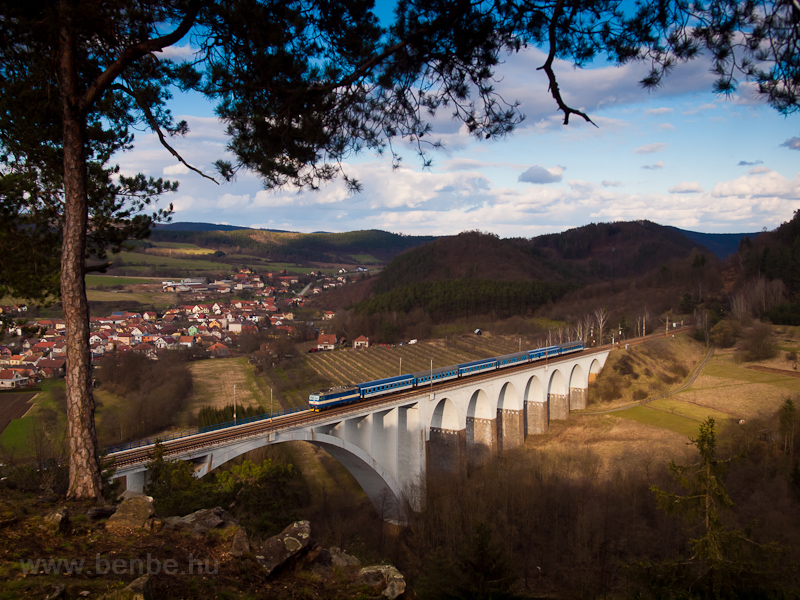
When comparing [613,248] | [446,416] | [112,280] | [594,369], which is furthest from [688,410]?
[613,248]

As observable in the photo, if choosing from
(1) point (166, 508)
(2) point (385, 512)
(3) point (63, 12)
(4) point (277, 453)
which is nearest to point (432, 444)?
(2) point (385, 512)

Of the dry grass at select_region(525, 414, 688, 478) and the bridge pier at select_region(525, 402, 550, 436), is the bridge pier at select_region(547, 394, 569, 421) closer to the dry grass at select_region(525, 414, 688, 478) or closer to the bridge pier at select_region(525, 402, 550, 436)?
the dry grass at select_region(525, 414, 688, 478)

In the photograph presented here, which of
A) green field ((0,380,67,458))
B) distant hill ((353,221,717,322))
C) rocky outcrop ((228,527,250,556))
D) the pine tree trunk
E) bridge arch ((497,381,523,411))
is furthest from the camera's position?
distant hill ((353,221,717,322))

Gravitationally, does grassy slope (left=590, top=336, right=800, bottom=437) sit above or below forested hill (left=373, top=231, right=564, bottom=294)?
below

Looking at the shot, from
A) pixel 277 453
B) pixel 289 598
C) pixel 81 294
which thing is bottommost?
pixel 277 453

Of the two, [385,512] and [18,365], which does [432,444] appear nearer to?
[385,512]

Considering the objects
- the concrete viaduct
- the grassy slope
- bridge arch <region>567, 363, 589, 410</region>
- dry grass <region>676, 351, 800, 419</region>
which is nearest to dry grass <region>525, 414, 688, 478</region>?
the grassy slope

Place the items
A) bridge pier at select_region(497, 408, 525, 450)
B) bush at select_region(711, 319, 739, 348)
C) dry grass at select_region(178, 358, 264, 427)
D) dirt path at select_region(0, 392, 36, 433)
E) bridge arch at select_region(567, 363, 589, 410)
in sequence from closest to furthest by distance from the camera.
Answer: dirt path at select_region(0, 392, 36, 433) → bridge pier at select_region(497, 408, 525, 450) → dry grass at select_region(178, 358, 264, 427) → bridge arch at select_region(567, 363, 589, 410) → bush at select_region(711, 319, 739, 348)
